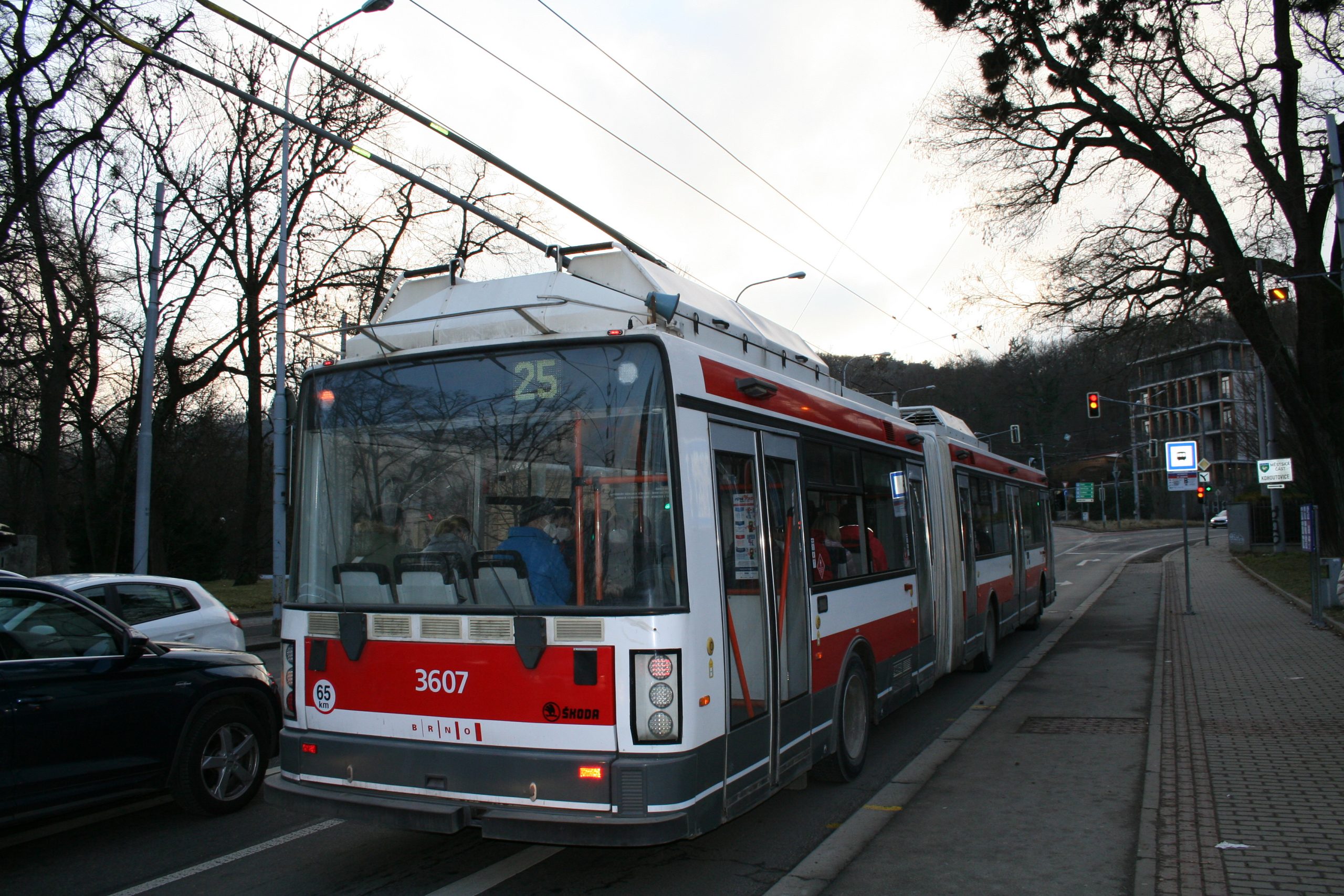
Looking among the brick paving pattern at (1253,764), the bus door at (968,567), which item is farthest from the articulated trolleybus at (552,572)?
the bus door at (968,567)

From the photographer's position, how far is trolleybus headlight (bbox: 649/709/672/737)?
4.63m

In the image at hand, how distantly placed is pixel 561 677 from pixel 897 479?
5.15m

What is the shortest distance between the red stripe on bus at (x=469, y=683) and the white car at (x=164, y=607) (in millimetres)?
4001

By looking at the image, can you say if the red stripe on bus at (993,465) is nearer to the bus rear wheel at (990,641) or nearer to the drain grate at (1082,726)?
the bus rear wheel at (990,641)

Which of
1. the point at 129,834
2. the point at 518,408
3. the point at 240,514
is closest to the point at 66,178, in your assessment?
the point at 129,834

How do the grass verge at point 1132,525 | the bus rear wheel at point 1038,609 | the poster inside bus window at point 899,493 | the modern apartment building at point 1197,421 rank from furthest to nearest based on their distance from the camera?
the modern apartment building at point 1197,421 < the grass verge at point 1132,525 < the bus rear wheel at point 1038,609 < the poster inside bus window at point 899,493

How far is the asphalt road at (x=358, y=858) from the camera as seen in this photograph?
5160 millimetres

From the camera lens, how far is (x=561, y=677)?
15.6 ft

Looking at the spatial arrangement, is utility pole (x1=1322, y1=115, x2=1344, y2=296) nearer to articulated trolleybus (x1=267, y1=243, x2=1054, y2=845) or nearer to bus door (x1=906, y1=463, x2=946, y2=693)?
bus door (x1=906, y1=463, x2=946, y2=693)

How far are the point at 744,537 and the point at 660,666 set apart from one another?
1175 millimetres

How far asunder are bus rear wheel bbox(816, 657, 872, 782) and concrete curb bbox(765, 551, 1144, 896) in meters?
0.28

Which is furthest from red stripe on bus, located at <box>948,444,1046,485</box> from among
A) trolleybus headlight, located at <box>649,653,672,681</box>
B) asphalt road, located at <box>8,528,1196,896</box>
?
trolleybus headlight, located at <box>649,653,672,681</box>

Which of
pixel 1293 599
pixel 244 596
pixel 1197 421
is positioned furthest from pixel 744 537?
pixel 1197 421

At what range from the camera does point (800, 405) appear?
6766mm
